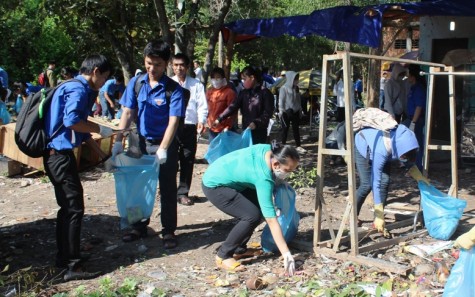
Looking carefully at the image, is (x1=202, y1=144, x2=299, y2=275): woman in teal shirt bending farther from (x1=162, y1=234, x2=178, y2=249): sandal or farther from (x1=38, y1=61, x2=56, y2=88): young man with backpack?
(x1=38, y1=61, x2=56, y2=88): young man with backpack

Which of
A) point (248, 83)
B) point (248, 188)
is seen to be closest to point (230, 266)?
point (248, 188)

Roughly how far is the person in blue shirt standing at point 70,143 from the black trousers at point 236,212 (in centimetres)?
101

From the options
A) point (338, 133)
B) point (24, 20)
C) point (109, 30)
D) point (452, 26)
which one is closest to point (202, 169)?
point (338, 133)

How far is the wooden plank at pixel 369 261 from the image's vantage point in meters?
3.93

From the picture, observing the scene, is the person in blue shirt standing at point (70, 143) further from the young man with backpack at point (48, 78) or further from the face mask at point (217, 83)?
the young man with backpack at point (48, 78)

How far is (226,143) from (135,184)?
1.84m

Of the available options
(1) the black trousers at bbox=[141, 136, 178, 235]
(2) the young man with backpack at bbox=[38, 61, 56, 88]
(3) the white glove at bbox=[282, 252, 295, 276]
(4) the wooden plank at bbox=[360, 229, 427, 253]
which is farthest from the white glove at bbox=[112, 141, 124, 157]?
(2) the young man with backpack at bbox=[38, 61, 56, 88]

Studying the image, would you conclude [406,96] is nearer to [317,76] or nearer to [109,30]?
[109,30]

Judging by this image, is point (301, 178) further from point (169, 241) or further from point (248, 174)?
Answer: point (248, 174)

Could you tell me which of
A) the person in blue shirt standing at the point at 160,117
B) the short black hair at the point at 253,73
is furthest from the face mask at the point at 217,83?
the person in blue shirt standing at the point at 160,117

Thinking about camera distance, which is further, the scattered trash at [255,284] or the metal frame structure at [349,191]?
the metal frame structure at [349,191]

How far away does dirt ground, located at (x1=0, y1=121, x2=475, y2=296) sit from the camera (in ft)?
12.6

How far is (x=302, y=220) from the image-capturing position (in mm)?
5516

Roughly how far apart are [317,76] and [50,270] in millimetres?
13783
